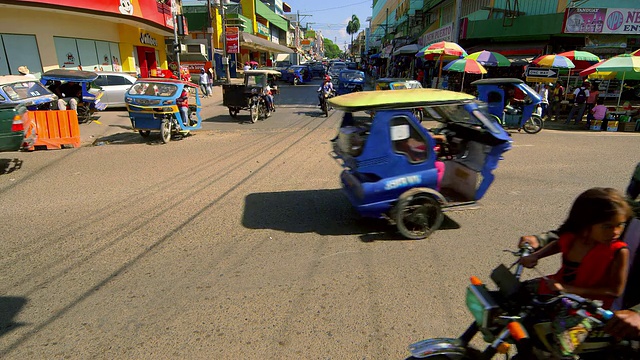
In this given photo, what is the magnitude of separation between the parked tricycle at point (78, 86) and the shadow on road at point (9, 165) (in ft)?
15.6

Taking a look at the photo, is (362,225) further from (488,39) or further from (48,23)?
(488,39)

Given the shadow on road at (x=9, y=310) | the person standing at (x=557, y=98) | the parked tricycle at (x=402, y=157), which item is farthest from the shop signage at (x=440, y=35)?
the shadow on road at (x=9, y=310)

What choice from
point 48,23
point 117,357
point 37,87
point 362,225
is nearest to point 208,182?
point 362,225

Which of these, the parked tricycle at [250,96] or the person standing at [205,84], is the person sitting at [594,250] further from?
the person standing at [205,84]

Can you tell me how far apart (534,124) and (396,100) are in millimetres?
10184

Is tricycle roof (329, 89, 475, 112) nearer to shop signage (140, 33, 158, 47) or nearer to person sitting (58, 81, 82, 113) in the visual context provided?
person sitting (58, 81, 82, 113)

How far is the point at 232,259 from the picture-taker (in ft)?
13.9

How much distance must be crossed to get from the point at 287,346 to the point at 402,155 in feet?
8.81

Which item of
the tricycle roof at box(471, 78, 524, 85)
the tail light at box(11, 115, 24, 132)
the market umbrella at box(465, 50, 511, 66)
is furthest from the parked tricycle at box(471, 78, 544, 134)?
the tail light at box(11, 115, 24, 132)

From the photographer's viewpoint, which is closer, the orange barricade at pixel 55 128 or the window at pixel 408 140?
the window at pixel 408 140

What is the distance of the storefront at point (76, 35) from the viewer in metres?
14.7

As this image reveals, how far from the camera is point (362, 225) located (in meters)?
5.14

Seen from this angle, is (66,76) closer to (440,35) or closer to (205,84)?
(205,84)

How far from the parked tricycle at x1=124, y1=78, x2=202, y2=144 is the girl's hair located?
10135 millimetres
